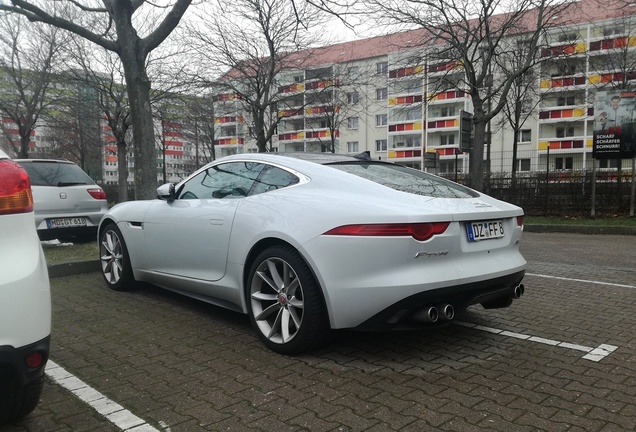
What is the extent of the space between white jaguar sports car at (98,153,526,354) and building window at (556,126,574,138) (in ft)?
181

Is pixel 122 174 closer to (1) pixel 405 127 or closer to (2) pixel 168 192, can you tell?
(2) pixel 168 192

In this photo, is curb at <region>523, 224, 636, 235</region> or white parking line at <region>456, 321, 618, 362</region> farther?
curb at <region>523, 224, 636, 235</region>

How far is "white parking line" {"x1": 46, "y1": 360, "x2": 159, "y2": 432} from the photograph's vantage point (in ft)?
8.09

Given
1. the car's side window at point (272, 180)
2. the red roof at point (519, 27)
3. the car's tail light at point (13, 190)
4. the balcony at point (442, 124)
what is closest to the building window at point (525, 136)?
the balcony at point (442, 124)

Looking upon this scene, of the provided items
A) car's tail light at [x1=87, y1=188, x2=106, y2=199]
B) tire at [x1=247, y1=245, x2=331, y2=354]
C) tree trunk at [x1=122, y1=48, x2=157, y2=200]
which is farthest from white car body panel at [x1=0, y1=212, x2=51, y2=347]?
tree trunk at [x1=122, y1=48, x2=157, y2=200]

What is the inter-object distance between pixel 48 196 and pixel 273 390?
5934mm

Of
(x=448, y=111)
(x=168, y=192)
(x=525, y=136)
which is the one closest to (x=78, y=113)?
(x=168, y=192)

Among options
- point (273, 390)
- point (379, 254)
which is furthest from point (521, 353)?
point (273, 390)

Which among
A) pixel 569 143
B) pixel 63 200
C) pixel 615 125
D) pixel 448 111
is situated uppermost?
pixel 448 111

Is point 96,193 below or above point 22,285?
above

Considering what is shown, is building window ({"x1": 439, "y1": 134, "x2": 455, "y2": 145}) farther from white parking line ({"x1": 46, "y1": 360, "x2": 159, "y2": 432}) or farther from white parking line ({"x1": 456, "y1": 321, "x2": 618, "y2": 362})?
white parking line ({"x1": 46, "y1": 360, "x2": 159, "y2": 432})

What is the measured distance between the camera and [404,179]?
12.4 ft

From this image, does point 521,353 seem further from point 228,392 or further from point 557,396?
point 228,392

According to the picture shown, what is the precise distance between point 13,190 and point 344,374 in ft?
6.74
